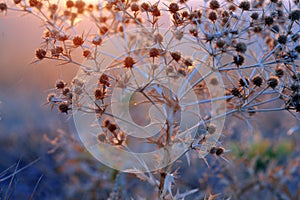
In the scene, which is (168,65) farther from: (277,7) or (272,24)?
(277,7)

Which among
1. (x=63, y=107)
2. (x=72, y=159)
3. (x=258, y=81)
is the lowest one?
(x=72, y=159)

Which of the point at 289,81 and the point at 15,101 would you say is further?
the point at 15,101

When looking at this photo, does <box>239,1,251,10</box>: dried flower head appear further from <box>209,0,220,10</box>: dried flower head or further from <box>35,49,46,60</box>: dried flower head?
<box>35,49,46,60</box>: dried flower head

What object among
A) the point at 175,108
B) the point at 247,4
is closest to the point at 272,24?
the point at 247,4

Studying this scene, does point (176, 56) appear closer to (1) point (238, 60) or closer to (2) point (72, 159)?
(1) point (238, 60)

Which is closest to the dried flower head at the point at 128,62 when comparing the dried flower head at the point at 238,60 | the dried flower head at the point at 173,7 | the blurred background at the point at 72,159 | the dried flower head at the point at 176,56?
the dried flower head at the point at 176,56

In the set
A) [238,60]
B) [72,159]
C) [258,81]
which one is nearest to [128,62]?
[238,60]

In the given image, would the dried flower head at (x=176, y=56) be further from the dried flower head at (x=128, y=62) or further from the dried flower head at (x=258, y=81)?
the dried flower head at (x=258, y=81)

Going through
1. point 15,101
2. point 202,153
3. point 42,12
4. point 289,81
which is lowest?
point 15,101
